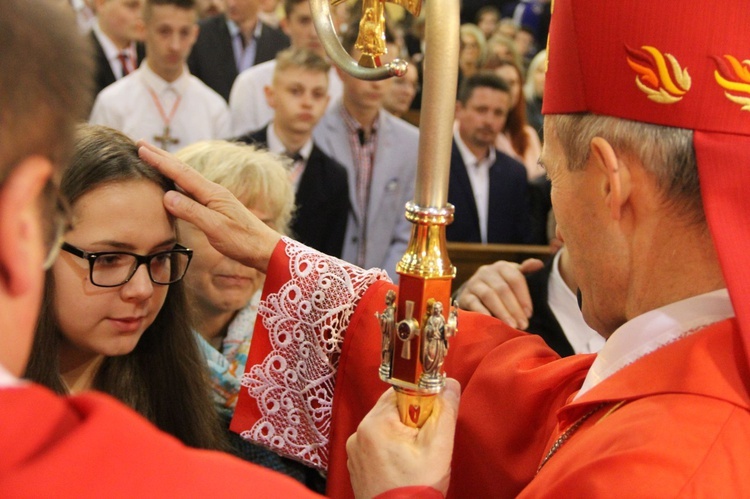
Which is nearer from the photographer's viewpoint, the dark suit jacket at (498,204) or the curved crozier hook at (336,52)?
the curved crozier hook at (336,52)

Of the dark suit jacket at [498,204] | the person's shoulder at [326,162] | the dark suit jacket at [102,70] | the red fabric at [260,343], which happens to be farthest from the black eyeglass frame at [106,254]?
the dark suit jacket at [102,70]

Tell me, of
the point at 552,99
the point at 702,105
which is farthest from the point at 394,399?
the point at 702,105

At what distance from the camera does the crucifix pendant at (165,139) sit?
5.07 meters

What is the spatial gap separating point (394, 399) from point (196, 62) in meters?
5.13

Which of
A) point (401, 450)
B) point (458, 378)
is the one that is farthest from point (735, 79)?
point (458, 378)

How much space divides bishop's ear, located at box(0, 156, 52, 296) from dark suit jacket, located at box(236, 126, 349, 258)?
3.59 meters

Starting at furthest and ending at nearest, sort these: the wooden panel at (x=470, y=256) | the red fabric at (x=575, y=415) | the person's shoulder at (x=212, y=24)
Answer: the person's shoulder at (x=212, y=24), the wooden panel at (x=470, y=256), the red fabric at (x=575, y=415)

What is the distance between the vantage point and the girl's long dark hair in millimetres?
2020

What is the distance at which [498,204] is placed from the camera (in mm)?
5793

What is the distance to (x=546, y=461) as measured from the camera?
1626 mm

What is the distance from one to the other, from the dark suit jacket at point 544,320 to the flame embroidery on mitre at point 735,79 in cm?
148

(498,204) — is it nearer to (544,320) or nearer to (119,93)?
(119,93)

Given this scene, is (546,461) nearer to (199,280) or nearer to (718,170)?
(718,170)

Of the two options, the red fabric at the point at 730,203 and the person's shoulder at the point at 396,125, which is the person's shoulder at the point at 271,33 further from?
the red fabric at the point at 730,203
